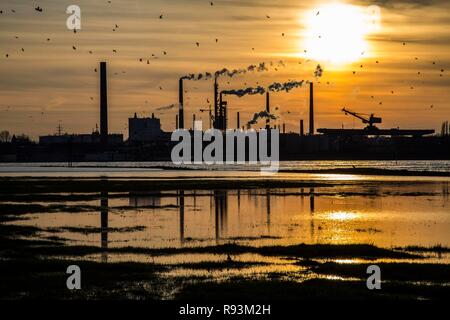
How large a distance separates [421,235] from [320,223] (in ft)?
Result: 22.9

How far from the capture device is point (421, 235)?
124ft

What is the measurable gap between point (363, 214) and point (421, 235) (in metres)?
11.8

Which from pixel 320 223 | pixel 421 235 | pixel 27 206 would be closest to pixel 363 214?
pixel 320 223

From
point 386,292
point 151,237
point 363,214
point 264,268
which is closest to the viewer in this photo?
point 386,292

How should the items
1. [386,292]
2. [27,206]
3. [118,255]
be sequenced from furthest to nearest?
[27,206] → [118,255] → [386,292]

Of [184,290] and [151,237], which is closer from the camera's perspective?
[184,290]

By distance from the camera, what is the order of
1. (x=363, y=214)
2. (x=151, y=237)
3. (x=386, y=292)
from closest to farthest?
(x=386, y=292), (x=151, y=237), (x=363, y=214)

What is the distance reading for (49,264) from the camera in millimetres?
28719
